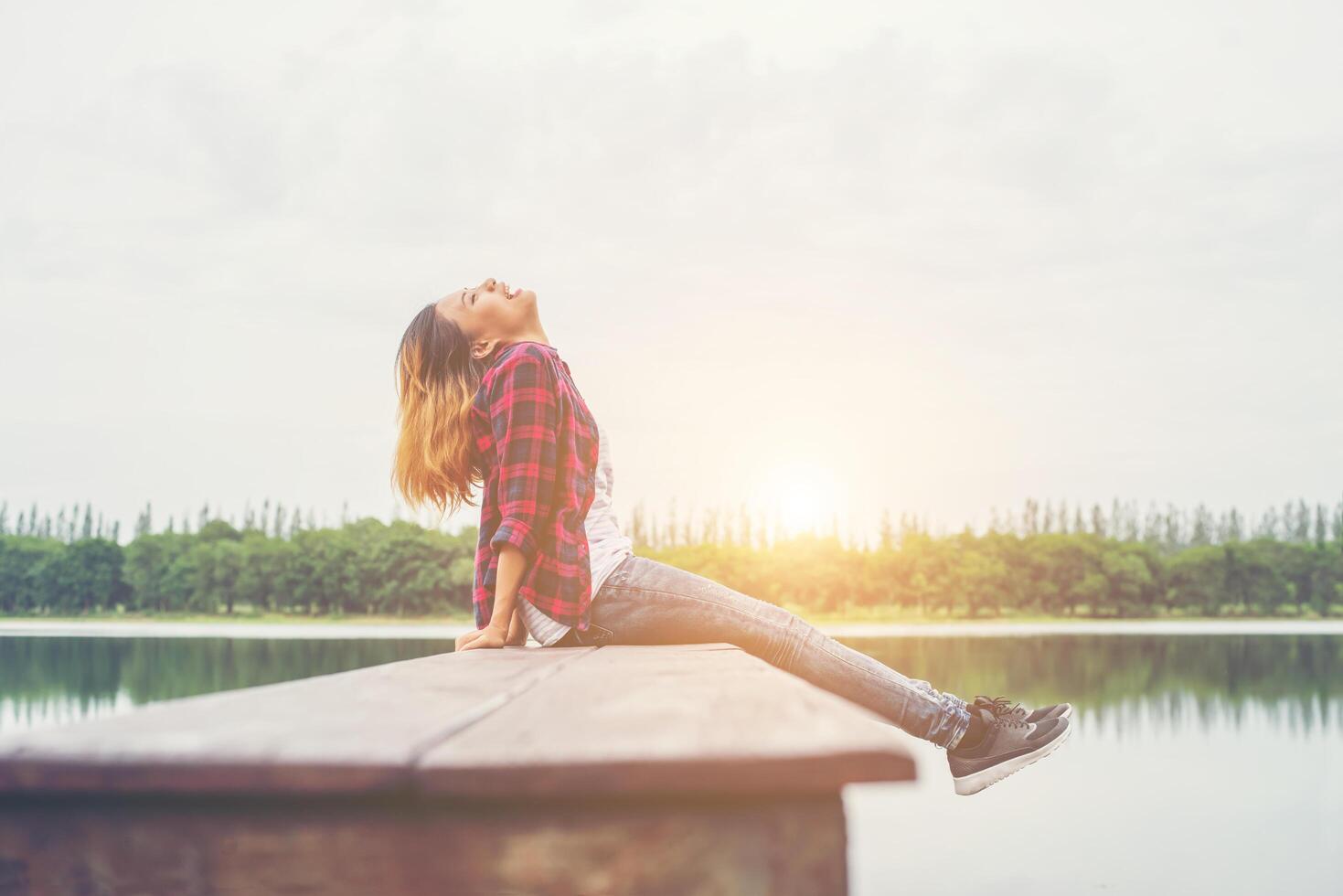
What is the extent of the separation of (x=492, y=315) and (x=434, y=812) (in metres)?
2.16

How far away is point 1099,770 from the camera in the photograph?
58.9 ft

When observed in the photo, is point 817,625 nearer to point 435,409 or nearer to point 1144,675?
point 1144,675

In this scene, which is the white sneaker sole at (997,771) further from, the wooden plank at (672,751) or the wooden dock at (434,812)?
the wooden dock at (434,812)

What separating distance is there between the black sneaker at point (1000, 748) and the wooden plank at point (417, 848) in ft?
Result: 6.67

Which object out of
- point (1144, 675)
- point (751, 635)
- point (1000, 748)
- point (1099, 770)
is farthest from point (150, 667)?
point (1000, 748)

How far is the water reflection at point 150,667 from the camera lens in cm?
2248

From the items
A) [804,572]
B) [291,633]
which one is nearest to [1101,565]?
[804,572]

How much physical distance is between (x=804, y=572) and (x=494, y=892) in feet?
177

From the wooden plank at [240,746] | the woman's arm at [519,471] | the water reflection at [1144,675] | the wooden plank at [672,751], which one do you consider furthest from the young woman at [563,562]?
the water reflection at [1144,675]

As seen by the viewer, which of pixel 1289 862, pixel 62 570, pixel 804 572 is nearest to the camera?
pixel 1289 862

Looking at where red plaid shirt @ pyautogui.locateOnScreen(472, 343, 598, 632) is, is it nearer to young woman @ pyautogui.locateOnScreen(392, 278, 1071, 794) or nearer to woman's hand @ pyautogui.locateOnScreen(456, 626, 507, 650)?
young woman @ pyautogui.locateOnScreen(392, 278, 1071, 794)

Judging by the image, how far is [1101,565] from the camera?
1969 inches

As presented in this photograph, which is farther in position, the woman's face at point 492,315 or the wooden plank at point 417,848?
the woman's face at point 492,315

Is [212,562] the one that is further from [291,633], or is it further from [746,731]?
[746,731]
